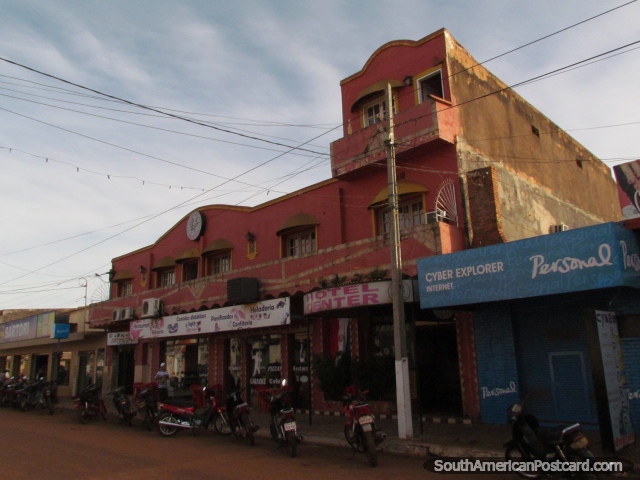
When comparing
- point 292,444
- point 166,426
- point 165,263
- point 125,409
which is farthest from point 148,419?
point 165,263

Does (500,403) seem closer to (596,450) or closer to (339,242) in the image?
(596,450)

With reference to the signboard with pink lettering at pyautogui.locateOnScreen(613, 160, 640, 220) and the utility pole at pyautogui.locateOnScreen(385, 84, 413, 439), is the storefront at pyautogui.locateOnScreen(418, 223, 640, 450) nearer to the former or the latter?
the signboard with pink lettering at pyautogui.locateOnScreen(613, 160, 640, 220)

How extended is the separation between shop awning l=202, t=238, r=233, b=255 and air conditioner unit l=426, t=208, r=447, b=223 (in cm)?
938

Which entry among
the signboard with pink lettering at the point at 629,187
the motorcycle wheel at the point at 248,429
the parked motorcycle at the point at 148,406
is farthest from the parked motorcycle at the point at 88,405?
the signboard with pink lettering at the point at 629,187

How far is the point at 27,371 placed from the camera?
115ft

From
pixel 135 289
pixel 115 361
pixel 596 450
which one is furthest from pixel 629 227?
pixel 115 361

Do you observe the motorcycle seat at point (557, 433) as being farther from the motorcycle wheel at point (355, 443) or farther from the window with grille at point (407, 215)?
the window with grille at point (407, 215)

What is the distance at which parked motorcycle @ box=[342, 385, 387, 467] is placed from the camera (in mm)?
8469

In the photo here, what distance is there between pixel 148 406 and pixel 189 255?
30.0 ft

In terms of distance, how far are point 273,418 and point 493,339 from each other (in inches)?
221

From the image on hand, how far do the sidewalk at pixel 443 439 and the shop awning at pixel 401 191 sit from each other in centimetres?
609

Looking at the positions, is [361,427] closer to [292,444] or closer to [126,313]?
[292,444]

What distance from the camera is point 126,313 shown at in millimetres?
23875

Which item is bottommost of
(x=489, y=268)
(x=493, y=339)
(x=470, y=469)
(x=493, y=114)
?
(x=470, y=469)
